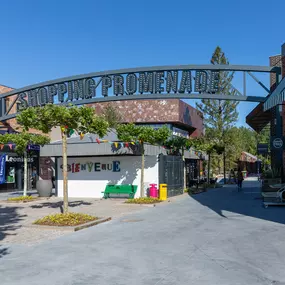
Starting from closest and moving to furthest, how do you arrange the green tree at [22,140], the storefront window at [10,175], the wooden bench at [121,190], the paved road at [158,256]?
the paved road at [158,256], the green tree at [22,140], the wooden bench at [121,190], the storefront window at [10,175]

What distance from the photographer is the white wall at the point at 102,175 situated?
75.5 ft

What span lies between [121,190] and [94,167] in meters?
2.80

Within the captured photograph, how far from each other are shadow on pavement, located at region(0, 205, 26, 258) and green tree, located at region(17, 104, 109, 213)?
185cm

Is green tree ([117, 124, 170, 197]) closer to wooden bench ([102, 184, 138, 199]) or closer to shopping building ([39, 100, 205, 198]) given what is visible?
shopping building ([39, 100, 205, 198])

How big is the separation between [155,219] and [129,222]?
3.70ft

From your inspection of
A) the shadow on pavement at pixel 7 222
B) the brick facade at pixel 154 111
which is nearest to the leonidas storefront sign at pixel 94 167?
the shadow on pavement at pixel 7 222

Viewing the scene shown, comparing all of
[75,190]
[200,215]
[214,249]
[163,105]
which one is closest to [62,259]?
[214,249]

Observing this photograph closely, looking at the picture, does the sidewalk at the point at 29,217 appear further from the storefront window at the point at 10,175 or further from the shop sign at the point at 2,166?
the storefront window at the point at 10,175

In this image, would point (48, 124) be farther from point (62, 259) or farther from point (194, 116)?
point (194, 116)

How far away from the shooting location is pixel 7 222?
13891mm

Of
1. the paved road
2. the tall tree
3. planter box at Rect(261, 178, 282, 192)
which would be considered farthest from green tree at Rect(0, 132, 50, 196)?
the tall tree

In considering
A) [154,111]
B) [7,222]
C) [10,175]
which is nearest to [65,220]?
[7,222]

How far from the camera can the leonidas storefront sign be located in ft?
78.2

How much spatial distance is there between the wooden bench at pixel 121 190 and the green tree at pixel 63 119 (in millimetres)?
8688
